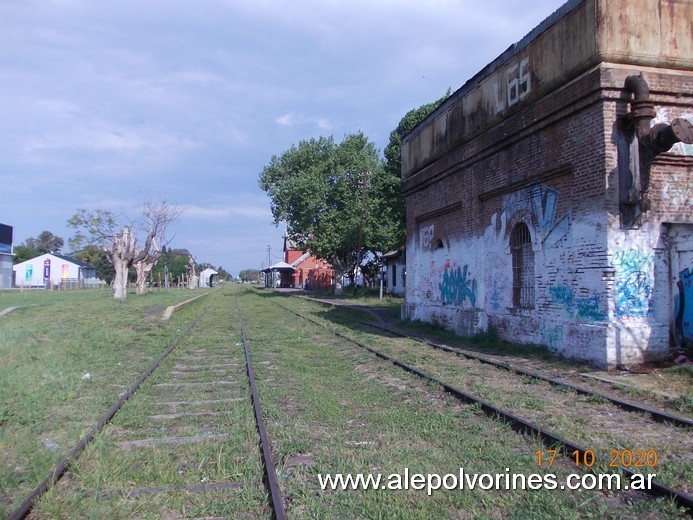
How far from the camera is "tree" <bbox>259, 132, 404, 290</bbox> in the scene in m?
39.3

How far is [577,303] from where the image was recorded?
10.3 meters

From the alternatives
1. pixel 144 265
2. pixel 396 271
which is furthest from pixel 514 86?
pixel 144 265

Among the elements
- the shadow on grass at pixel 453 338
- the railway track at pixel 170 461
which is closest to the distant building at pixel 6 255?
the shadow on grass at pixel 453 338

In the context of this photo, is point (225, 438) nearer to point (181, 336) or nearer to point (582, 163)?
point (582, 163)

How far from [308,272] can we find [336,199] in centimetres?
3646

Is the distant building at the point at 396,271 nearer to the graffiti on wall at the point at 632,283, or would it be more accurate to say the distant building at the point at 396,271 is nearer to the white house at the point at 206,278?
the graffiti on wall at the point at 632,283

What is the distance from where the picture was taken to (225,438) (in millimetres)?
6012

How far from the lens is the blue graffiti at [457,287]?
49.2ft

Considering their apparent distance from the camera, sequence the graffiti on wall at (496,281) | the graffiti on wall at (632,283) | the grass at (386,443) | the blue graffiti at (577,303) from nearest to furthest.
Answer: the grass at (386,443) < the graffiti on wall at (632,283) < the blue graffiti at (577,303) < the graffiti on wall at (496,281)

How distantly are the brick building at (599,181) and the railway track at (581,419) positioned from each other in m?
1.89

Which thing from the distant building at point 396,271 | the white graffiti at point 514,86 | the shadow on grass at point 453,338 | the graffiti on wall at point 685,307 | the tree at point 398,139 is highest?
the tree at point 398,139

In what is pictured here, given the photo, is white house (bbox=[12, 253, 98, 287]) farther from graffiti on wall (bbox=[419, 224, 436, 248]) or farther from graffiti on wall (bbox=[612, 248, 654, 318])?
graffiti on wall (bbox=[612, 248, 654, 318])

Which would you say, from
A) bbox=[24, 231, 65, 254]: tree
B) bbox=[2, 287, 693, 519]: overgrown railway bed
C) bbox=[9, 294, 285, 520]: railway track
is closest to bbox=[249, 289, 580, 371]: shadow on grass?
bbox=[2, 287, 693, 519]: overgrown railway bed

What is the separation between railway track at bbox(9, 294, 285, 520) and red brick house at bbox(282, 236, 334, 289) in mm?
38719
